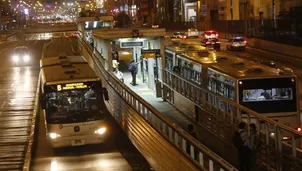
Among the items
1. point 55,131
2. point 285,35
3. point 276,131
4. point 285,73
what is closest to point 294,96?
point 285,73

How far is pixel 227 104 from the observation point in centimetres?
1972

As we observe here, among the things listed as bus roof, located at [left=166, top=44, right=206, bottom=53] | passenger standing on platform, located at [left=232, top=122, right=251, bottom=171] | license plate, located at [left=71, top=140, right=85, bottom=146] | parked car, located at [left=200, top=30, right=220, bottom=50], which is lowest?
license plate, located at [left=71, top=140, right=85, bottom=146]

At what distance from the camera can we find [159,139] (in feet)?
46.0

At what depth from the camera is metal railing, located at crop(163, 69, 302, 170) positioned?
46.1 ft

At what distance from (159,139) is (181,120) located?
12934 millimetres

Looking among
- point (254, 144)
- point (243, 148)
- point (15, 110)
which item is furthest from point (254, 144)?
point (15, 110)

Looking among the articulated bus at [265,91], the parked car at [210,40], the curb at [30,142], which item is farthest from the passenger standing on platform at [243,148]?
the parked car at [210,40]

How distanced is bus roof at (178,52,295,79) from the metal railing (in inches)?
36.4

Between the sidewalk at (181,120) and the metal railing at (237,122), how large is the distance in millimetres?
307

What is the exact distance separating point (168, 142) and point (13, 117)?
54.2 feet

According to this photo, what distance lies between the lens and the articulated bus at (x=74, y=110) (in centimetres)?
1973

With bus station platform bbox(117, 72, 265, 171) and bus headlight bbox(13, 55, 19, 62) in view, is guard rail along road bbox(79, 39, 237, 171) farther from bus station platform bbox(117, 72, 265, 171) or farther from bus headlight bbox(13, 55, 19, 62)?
bus headlight bbox(13, 55, 19, 62)

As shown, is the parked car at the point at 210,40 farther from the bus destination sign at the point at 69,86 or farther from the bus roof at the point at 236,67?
the bus destination sign at the point at 69,86

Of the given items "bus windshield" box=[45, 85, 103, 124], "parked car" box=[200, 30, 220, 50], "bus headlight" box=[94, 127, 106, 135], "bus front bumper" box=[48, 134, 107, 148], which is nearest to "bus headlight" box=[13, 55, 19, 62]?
"parked car" box=[200, 30, 220, 50]
